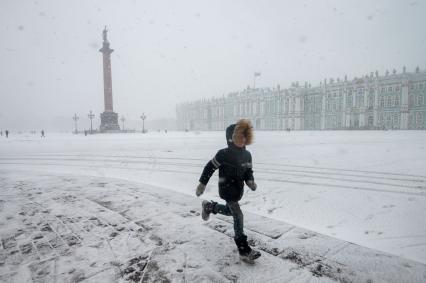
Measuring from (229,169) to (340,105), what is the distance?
64605 mm

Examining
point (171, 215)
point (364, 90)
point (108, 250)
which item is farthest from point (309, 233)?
point (364, 90)

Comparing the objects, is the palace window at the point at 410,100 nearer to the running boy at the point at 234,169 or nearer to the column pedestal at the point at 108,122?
the column pedestal at the point at 108,122

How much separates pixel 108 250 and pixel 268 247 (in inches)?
73.6

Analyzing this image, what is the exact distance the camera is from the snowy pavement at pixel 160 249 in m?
2.62

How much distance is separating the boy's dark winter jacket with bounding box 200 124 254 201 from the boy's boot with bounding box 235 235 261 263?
45 cm

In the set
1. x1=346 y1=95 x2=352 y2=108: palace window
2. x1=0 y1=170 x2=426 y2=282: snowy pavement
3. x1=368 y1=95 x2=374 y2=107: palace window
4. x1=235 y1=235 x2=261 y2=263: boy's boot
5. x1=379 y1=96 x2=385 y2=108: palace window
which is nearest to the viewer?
x1=0 y1=170 x2=426 y2=282: snowy pavement

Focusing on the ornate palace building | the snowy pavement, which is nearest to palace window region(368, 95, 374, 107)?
the ornate palace building

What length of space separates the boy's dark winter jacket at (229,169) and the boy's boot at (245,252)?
0.45m

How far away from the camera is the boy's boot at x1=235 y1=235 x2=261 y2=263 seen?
2836 mm

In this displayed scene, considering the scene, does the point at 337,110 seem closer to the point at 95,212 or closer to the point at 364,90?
the point at 364,90

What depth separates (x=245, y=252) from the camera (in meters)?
2.89

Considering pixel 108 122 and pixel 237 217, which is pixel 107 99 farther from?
pixel 237 217

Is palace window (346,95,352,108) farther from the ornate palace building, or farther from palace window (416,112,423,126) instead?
palace window (416,112,423,126)

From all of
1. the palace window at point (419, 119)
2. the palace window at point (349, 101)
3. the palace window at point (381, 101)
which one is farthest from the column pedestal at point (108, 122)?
the palace window at point (419, 119)
